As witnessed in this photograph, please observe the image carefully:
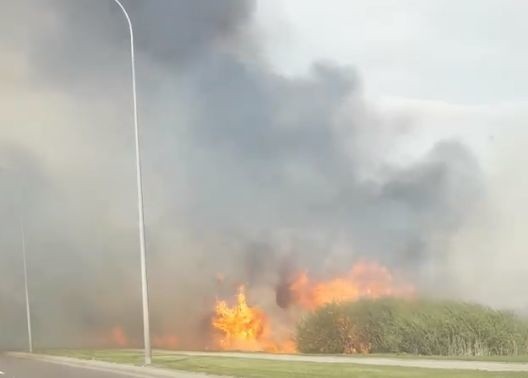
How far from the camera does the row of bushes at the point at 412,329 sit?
31688mm

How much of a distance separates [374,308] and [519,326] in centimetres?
821

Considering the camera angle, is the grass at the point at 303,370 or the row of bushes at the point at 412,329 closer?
the grass at the point at 303,370

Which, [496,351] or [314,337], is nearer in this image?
[496,351]

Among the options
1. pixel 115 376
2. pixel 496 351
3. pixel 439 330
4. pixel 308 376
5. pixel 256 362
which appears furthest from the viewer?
pixel 439 330

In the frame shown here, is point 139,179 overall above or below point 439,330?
above

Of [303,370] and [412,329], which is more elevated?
[303,370]

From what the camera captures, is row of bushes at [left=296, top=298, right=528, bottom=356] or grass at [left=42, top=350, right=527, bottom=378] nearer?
grass at [left=42, top=350, right=527, bottom=378]

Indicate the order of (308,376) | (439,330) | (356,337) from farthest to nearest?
(356,337) → (439,330) → (308,376)

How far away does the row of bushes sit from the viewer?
104 feet

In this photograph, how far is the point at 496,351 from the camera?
3086 cm

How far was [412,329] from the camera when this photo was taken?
1334 inches

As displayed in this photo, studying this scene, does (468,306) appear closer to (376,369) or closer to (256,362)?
(256,362)

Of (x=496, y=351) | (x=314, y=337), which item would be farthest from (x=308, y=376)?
(x=314, y=337)

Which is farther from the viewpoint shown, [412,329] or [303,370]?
[412,329]
